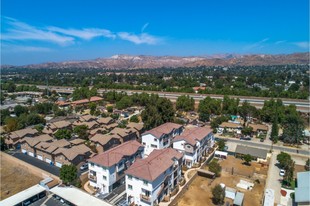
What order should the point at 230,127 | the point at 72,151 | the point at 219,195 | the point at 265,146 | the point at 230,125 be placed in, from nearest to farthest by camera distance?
the point at 219,195, the point at 72,151, the point at 265,146, the point at 230,127, the point at 230,125

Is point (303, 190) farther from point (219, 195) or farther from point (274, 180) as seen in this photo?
point (219, 195)

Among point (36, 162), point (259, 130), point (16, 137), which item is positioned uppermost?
point (16, 137)

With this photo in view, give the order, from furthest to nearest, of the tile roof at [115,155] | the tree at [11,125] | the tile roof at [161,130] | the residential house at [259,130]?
the tree at [11,125], the residential house at [259,130], the tile roof at [161,130], the tile roof at [115,155]

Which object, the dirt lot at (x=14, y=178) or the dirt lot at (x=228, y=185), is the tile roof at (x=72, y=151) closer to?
the dirt lot at (x=14, y=178)

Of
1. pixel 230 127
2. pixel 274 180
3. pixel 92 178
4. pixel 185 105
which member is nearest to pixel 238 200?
pixel 274 180

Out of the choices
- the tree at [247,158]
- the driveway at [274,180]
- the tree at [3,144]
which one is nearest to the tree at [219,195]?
the driveway at [274,180]

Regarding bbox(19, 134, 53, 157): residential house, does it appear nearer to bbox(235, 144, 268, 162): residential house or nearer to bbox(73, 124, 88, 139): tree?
bbox(73, 124, 88, 139): tree
